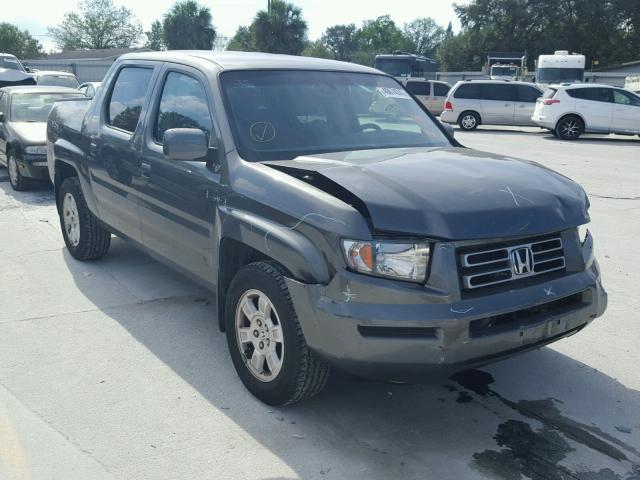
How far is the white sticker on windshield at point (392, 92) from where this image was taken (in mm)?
4770

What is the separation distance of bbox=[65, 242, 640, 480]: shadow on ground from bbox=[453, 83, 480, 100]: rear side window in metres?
19.9

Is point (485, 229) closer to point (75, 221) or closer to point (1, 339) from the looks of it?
point (1, 339)

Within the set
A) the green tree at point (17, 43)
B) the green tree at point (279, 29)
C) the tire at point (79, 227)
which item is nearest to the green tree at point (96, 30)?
the green tree at point (17, 43)

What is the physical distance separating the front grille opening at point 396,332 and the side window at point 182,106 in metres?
1.78

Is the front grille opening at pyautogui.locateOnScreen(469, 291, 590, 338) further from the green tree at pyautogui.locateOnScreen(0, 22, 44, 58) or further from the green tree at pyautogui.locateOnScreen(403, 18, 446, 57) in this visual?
the green tree at pyautogui.locateOnScreen(403, 18, 446, 57)

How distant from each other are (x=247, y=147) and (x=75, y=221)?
3.09 meters

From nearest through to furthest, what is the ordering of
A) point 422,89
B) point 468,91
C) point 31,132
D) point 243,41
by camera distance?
1. point 31,132
2. point 468,91
3. point 422,89
4. point 243,41

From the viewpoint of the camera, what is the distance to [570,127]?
63.5 ft

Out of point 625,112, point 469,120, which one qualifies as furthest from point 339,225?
point 469,120

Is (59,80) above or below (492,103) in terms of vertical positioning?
above

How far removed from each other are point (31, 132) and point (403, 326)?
875 centimetres

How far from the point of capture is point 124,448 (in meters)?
3.23

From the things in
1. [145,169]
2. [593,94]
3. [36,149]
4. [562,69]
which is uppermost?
[562,69]

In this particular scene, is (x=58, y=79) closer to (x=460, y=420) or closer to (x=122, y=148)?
(x=122, y=148)
